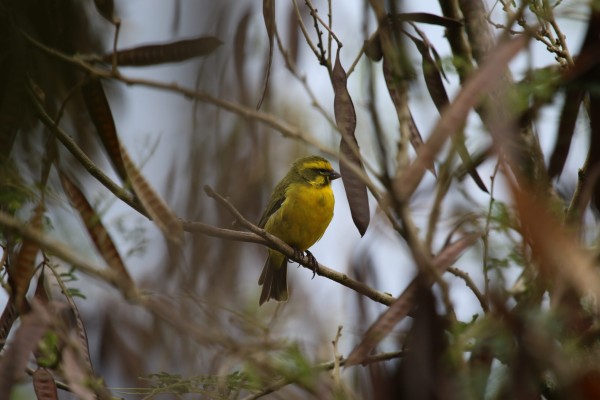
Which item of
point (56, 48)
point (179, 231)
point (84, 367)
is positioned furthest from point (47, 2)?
point (84, 367)

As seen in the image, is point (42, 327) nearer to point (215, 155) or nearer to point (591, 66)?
point (215, 155)

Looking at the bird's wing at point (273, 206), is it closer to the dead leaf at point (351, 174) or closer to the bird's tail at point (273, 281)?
the bird's tail at point (273, 281)

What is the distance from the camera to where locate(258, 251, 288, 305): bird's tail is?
538 cm

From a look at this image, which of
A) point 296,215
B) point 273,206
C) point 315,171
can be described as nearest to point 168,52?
point 296,215

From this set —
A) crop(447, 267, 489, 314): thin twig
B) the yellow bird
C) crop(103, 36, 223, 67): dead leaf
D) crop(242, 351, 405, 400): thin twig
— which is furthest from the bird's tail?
crop(103, 36, 223, 67): dead leaf

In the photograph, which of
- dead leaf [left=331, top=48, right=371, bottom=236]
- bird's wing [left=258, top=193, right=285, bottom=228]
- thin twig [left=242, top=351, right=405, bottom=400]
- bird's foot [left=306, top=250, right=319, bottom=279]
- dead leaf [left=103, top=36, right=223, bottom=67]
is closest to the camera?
thin twig [left=242, top=351, right=405, bottom=400]

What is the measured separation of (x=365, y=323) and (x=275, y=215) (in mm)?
3696

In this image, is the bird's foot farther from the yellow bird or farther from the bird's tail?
the bird's tail

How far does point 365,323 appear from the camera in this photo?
204 cm

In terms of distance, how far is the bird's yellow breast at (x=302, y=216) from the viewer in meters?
5.60

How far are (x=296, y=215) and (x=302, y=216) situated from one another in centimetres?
5

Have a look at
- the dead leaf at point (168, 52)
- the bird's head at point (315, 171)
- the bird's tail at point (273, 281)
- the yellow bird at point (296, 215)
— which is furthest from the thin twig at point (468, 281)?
the bird's head at point (315, 171)

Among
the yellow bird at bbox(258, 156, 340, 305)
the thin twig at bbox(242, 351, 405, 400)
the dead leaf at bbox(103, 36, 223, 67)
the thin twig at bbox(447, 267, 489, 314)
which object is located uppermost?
the yellow bird at bbox(258, 156, 340, 305)

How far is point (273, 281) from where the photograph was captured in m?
5.50
